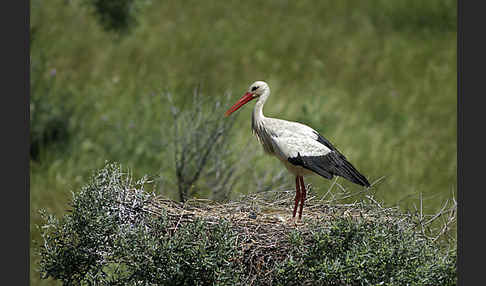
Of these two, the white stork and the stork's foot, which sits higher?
the white stork

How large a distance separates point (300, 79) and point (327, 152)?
11.9 meters

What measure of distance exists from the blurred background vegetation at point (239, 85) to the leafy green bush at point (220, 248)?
3221 millimetres

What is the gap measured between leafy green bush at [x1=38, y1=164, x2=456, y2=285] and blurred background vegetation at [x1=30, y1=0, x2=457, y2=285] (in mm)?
3221

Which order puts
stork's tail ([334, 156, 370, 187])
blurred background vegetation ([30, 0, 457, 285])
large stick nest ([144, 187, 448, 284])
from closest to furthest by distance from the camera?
large stick nest ([144, 187, 448, 284]) < stork's tail ([334, 156, 370, 187]) < blurred background vegetation ([30, 0, 457, 285])

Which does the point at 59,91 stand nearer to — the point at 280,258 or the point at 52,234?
the point at 52,234

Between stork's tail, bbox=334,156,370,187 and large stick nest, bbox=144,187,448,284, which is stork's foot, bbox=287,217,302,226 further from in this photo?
stork's tail, bbox=334,156,370,187

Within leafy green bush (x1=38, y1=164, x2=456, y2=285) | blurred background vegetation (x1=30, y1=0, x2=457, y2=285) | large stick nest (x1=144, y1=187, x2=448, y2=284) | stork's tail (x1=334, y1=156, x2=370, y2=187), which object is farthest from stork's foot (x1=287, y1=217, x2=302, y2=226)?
blurred background vegetation (x1=30, y1=0, x2=457, y2=285)

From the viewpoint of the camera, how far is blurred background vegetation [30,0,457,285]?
500 inches

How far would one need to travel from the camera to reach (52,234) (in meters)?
7.12

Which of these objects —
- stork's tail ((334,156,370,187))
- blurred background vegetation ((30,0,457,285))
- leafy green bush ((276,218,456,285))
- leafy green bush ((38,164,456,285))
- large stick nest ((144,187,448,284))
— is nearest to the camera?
leafy green bush ((276,218,456,285))

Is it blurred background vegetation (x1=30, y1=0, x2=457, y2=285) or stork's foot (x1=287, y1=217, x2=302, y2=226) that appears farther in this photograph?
blurred background vegetation (x1=30, y1=0, x2=457, y2=285)

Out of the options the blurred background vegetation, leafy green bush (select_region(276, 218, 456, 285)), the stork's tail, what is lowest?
the blurred background vegetation

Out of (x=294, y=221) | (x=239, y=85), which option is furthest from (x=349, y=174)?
(x=239, y=85)

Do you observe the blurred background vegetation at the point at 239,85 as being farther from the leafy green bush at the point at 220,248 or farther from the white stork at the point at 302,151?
the leafy green bush at the point at 220,248
